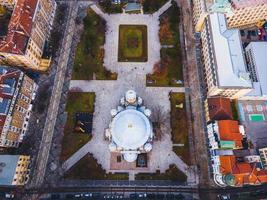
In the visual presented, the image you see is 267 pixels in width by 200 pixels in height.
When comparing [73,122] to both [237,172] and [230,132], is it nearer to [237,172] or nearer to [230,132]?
[230,132]

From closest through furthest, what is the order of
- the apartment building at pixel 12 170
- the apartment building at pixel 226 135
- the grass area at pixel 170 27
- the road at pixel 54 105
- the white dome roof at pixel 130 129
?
the apartment building at pixel 12 170
the white dome roof at pixel 130 129
the apartment building at pixel 226 135
the road at pixel 54 105
the grass area at pixel 170 27

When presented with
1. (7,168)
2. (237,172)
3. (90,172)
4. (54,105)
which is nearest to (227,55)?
(237,172)

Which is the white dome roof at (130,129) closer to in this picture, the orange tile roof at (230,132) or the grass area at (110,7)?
the orange tile roof at (230,132)

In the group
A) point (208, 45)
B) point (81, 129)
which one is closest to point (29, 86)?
point (81, 129)

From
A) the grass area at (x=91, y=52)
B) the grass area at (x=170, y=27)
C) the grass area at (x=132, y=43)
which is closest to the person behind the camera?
the grass area at (x=91, y=52)

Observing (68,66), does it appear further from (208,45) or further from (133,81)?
(208,45)

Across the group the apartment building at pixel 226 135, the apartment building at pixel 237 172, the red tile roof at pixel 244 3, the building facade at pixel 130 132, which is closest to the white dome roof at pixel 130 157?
the building facade at pixel 130 132

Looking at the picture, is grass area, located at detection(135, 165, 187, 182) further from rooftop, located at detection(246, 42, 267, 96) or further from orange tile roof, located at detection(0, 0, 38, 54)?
orange tile roof, located at detection(0, 0, 38, 54)

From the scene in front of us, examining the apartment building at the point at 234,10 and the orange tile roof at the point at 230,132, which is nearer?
the orange tile roof at the point at 230,132
